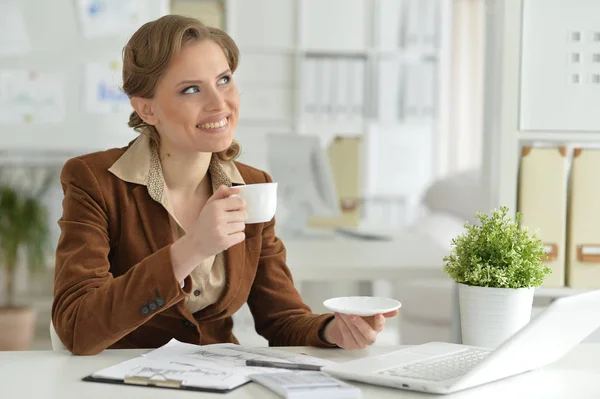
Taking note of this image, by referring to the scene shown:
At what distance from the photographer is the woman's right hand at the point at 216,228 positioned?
124cm

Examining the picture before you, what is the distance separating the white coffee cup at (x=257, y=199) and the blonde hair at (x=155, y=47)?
14.2 inches

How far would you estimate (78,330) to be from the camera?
1332 mm

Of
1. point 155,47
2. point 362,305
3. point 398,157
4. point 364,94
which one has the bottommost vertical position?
point 362,305

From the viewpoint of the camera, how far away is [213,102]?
4.84 feet

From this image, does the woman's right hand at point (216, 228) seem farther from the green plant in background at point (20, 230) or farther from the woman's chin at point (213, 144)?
the green plant in background at point (20, 230)

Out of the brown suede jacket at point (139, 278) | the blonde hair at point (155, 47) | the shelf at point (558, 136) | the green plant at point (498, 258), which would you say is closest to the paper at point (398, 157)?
the shelf at point (558, 136)

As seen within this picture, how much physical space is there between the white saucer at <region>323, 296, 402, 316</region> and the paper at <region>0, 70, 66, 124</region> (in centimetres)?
339

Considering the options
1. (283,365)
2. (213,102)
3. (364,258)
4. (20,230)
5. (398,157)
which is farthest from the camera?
(398,157)

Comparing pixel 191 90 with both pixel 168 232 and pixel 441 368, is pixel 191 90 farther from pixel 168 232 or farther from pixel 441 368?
pixel 441 368

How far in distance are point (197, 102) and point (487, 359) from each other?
27.2 inches

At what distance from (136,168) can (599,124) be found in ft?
3.59

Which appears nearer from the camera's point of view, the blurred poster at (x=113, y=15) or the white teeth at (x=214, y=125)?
the white teeth at (x=214, y=125)

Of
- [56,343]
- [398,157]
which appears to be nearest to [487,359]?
[56,343]

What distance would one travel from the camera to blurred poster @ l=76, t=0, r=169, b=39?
4.38 meters
